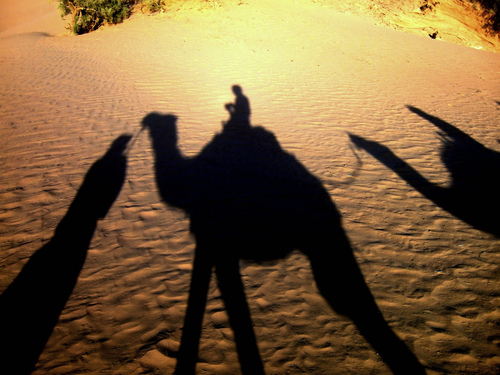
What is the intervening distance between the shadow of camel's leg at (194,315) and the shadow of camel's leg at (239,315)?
0.56 ft

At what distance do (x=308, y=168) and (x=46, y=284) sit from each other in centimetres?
435

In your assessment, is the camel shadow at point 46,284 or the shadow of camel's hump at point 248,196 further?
the shadow of camel's hump at point 248,196

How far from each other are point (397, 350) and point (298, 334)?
898mm

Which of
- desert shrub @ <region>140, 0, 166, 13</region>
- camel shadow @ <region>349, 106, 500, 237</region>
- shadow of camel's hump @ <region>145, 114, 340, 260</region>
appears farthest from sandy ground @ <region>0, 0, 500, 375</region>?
desert shrub @ <region>140, 0, 166, 13</region>

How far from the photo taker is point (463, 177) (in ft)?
16.8

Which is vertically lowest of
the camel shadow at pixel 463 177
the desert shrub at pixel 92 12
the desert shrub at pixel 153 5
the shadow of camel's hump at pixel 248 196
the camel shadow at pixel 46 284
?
the camel shadow at pixel 46 284

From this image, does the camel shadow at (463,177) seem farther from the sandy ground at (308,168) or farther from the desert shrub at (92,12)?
the desert shrub at (92,12)

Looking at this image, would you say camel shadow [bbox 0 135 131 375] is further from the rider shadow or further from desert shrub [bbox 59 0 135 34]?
desert shrub [bbox 59 0 135 34]

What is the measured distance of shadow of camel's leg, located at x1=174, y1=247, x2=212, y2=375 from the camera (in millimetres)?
2408

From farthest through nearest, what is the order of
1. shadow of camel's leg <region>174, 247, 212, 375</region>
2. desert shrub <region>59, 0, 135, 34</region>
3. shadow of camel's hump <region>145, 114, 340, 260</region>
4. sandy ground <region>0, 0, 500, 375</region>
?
desert shrub <region>59, 0, 135, 34</region> < shadow of camel's hump <region>145, 114, 340, 260</region> < sandy ground <region>0, 0, 500, 375</region> < shadow of camel's leg <region>174, 247, 212, 375</region>

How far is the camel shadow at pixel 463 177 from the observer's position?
4195mm

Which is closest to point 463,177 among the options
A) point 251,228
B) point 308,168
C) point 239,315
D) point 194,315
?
point 308,168

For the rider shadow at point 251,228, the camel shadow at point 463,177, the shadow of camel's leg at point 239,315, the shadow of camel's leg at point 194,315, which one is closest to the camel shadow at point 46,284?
the rider shadow at point 251,228

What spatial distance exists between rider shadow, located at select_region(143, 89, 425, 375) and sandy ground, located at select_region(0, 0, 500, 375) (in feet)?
0.38
